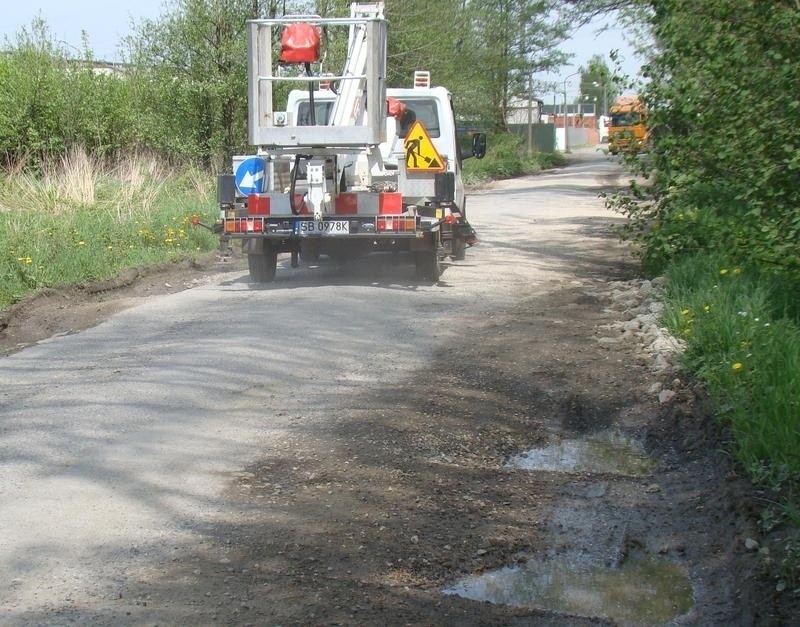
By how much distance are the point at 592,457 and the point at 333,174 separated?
248 inches

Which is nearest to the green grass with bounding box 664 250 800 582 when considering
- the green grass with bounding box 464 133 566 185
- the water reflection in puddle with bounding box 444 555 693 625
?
the water reflection in puddle with bounding box 444 555 693 625

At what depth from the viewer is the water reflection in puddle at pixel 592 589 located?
437cm

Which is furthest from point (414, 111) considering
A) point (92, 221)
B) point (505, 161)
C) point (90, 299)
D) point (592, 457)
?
point (505, 161)

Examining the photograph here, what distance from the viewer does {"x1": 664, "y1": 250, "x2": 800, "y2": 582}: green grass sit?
17.5ft

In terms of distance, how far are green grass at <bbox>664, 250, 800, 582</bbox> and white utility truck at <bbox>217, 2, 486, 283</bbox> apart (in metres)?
2.98

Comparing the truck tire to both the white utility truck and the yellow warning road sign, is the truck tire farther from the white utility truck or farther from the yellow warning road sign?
the yellow warning road sign

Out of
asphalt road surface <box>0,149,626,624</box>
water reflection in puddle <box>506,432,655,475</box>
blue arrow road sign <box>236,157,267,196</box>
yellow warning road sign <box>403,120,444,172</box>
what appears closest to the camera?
asphalt road surface <box>0,149,626,624</box>

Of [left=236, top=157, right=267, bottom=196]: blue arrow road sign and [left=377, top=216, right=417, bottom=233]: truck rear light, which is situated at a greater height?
[left=236, top=157, right=267, bottom=196]: blue arrow road sign

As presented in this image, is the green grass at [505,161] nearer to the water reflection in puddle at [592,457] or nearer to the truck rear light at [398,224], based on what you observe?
the truck rear light at [398,224]

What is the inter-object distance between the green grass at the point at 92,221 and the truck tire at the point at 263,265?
188cm

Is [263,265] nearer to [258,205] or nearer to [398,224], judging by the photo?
[258,205]

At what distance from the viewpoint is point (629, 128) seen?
505 inches

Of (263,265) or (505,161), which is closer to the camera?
(263,265)

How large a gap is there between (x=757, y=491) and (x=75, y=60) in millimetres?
22533
